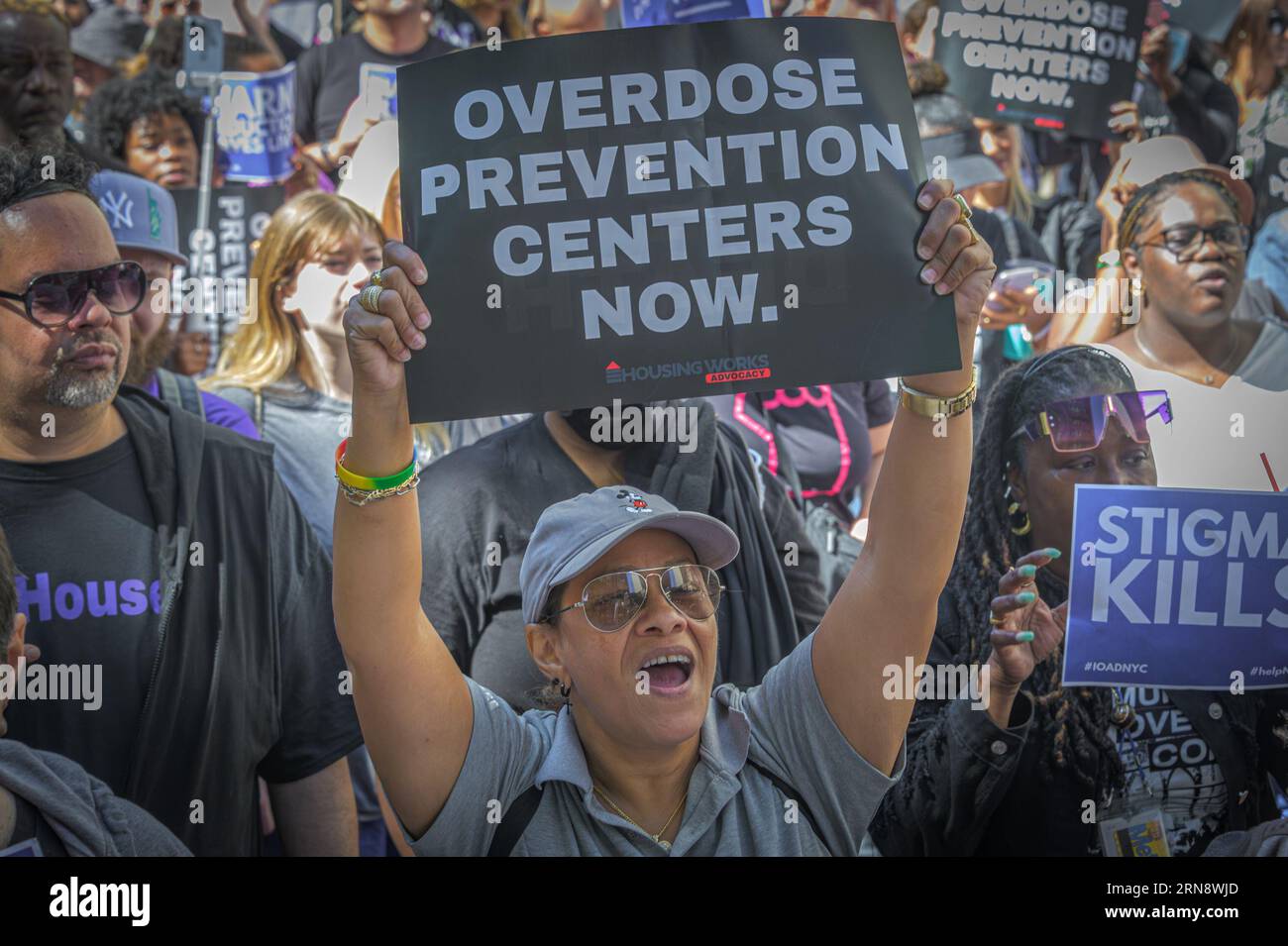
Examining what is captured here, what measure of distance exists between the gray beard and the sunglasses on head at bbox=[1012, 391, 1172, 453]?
2258 millimetres

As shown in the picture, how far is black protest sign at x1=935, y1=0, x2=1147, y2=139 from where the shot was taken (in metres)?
3.45

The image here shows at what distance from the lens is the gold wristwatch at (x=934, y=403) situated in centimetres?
221

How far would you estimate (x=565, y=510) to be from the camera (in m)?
2.35

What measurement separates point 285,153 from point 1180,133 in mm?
2512

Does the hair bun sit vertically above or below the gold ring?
above

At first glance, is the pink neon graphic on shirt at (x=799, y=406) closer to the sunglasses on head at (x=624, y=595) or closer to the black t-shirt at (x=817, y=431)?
the black t-shirt at (x=817, y=431)

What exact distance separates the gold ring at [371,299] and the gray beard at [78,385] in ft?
3.30

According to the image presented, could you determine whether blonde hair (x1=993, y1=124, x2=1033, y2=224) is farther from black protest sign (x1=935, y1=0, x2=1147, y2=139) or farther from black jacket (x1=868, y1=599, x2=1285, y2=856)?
black jacket (x1=868, y1=599, x2=1285, y2=856)

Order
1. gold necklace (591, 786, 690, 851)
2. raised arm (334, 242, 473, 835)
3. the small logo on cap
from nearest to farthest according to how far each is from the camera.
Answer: raised arm (334, 242, 473, 835) → gold necklace (591, 786, 690, 851) → the small logo on cap

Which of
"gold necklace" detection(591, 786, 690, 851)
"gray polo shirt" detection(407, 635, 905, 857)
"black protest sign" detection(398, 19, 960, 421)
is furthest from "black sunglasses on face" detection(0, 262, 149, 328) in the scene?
"gold necklace" detection(591, 786, 690, 851)

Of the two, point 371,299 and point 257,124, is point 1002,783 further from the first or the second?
point 257,124

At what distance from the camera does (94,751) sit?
2.80m

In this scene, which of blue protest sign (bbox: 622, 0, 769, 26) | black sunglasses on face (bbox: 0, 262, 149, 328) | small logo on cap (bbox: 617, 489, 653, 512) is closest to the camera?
small logo on cap (bbox: 617, 489, 653, 512)
